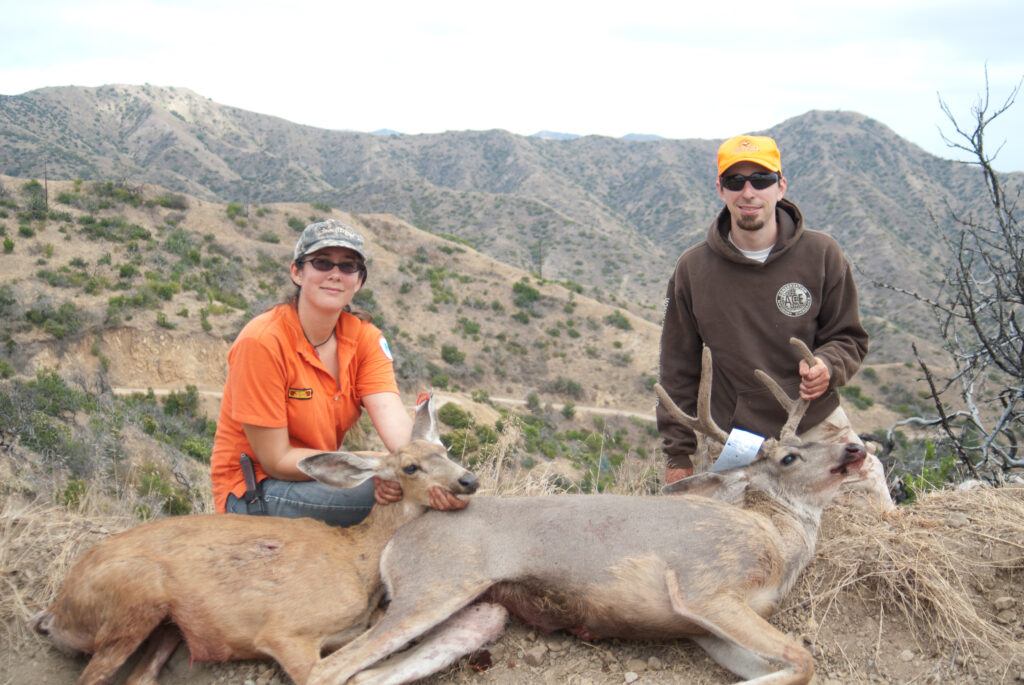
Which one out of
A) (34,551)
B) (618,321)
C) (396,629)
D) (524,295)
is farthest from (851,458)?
(524,295)

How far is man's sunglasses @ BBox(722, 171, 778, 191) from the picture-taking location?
4.53m

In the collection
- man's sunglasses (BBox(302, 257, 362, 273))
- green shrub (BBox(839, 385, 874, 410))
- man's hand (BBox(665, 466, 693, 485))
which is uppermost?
man's sunglasses (BBox(302, 257, 362, 273))

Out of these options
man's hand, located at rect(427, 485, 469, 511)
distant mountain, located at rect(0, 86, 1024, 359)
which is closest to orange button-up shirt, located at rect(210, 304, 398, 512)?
man's hand, located at rect(427, 485, 469, 511)

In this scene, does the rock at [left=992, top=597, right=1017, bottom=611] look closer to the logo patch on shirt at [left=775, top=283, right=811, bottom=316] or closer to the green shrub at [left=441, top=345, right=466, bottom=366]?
the logo patch on shirt at [left=775, top=283, right=811, bottom=316]

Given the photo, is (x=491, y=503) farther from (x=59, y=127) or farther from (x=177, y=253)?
(x=59, y=127)

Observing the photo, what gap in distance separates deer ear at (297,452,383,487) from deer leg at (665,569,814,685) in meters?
1.67

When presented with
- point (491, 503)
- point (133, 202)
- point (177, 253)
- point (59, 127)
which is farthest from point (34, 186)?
point (59, 127)

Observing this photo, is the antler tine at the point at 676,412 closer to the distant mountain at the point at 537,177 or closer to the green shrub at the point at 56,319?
the green shrub at the point at 56,319

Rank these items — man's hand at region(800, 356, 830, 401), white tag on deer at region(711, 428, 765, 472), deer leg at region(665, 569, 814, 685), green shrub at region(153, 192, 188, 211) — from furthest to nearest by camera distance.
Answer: green shrub at region(153, 192, 188, 211), man's hand at region(800, 356, 830, 401), white tag on deer at region(711, 428, 765, 472), deer leg at region(665, 569, 814, 685)

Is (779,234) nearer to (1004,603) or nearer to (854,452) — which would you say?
(854,452)

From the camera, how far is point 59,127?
2859 inches

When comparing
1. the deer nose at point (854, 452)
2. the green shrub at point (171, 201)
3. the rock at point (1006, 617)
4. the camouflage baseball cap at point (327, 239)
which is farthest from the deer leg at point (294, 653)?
the green shrub at point (171, 201)

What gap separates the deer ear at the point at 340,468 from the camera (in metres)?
4.02

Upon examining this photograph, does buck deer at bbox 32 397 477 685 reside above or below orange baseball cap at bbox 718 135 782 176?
below
